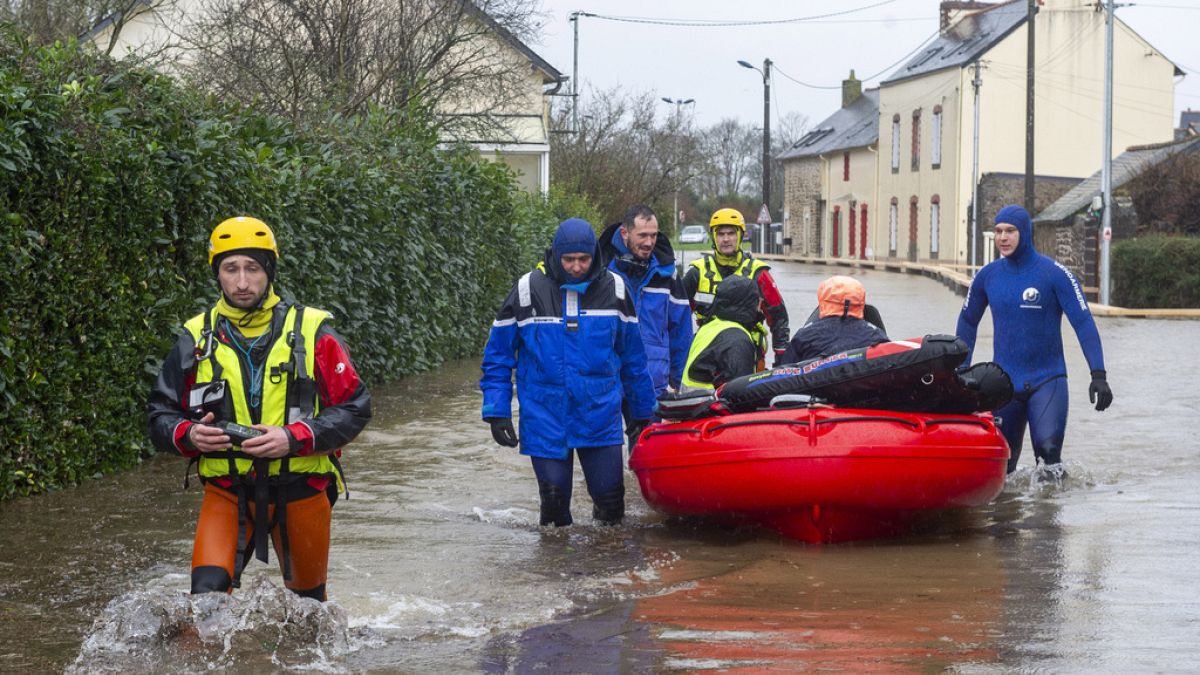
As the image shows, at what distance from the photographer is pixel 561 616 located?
6891 millimetres

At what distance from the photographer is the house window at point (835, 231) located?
77.8m

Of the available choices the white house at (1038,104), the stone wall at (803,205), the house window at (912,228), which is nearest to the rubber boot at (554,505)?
the white house at (1038,104)

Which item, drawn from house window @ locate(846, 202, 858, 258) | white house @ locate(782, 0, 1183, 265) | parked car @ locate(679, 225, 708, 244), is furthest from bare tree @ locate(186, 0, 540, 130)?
parked car @ locate(679, 225, 708, 244)

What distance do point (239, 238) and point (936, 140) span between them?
58.8 meters

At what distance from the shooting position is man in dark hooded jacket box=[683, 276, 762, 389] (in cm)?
923

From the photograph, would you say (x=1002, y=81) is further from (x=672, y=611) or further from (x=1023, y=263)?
(x=672, y=611)

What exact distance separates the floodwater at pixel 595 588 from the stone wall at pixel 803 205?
7030 centimetres

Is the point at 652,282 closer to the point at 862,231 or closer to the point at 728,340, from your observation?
the point at 728,340

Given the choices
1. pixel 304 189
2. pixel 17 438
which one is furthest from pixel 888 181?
pixel 17 438

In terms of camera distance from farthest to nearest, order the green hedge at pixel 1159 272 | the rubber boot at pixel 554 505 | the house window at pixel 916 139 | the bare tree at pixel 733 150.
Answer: the bare tree at pixel 733 150
the house window at pixel 916 139
the green hedge at pixel 1159 272
the rubber boot at pixel 554 505

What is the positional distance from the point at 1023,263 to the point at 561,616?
4813 millimetres

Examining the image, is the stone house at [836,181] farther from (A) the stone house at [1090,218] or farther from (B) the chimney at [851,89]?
(A) the stone house at [1090,218]

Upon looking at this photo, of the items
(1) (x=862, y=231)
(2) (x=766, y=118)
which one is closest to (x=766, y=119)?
(2) (x=766, y=118)

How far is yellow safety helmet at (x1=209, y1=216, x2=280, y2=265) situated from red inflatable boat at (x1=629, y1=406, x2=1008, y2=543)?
350 cm
